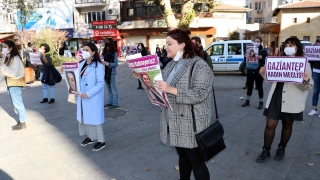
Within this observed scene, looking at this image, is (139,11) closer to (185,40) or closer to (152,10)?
(152,10)

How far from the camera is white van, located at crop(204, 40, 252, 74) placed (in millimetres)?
14742

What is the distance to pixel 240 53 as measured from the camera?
14781 mm

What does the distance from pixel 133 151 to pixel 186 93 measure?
→ 2535mm

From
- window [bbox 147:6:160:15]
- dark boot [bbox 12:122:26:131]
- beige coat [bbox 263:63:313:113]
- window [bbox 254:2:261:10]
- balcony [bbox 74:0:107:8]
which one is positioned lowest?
dark boot [bbox 12:122:26:131]

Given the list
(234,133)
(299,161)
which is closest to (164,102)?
(299,161)

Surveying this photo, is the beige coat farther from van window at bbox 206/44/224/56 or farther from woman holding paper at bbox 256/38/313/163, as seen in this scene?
van window at bbox 206/44/224/56

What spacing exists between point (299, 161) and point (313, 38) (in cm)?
3240

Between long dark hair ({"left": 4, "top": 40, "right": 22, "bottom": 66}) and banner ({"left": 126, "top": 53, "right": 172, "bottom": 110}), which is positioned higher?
long dark hair ({"left": 4, "top": 40, "right": 22, "bottom": 66})

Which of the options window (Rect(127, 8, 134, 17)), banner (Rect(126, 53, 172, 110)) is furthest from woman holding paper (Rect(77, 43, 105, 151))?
window (Rect(127, 8, 134, 17))

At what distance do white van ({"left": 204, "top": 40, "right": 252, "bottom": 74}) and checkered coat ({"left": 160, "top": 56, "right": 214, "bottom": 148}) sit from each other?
12552mm

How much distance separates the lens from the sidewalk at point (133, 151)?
3.90 m

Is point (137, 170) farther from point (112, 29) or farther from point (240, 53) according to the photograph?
point (112, 29)

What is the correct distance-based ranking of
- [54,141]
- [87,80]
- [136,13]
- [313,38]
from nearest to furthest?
[87,80], [54,141], [313,38], [136,13]

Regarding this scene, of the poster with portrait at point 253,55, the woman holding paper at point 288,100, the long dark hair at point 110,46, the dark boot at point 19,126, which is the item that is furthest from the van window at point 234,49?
the dark boot at point 19,126
